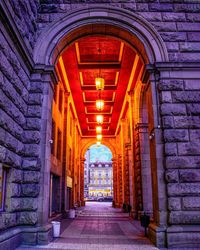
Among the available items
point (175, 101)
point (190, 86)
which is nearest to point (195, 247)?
point (175, 101)

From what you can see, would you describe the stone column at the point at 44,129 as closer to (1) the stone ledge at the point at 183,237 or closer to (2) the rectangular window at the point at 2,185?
(2) the rectangular window at the point at 2,185

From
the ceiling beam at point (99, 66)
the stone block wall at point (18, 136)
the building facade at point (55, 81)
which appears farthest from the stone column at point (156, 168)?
the ceiling beam at point (99, 66)

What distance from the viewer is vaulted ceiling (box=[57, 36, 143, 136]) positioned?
11.9 meters

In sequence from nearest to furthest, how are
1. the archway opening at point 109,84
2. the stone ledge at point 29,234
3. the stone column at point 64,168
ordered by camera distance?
the stone ledge at point 29,234, the archway opening at point 109,84, the stone column at point 64,168

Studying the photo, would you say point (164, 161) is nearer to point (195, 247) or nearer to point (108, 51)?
point (195, 247)

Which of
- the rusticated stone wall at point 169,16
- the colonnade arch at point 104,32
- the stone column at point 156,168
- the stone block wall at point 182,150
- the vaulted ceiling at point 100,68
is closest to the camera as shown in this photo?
the stone block wall at point 182,150

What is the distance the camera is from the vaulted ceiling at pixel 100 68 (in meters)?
11.9

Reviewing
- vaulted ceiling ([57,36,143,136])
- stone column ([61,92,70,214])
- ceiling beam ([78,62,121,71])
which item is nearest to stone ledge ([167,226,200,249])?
vaulted ceiling ([57,36,143,136])

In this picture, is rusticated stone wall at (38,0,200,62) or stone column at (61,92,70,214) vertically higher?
rusticated stone wall at (38,0,200,62)

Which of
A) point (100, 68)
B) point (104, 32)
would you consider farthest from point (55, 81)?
point (100, 68)

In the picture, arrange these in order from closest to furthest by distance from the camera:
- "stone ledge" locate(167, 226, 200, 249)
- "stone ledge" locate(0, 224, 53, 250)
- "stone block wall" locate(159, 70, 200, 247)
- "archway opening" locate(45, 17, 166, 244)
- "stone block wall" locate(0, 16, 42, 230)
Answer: "stone block wall" locate(0, 16, 42, 230)
"stone ledge" locate(0, 224, 53, 250)
"stone ledge" locate(167, 226, 200, 249)
"stone block wall" locate(159, 70, 200, 247)
"archway opening" locate(45, 17, 166, 244)

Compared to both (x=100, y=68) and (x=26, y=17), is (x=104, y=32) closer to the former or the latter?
(x=26, y=17)

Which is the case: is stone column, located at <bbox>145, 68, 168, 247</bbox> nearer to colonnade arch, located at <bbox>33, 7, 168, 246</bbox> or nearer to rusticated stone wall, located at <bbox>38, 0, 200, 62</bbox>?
colonnade arch, located at <bbox>33, 7, 168, 246</bbox>

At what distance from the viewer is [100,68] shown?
13.9 meters
